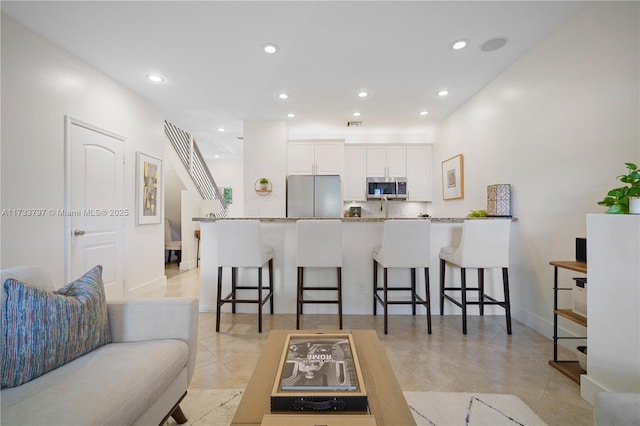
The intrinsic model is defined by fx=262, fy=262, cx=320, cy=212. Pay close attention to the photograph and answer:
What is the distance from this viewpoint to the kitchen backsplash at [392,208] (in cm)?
530

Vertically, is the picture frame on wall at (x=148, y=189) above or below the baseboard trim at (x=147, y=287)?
above

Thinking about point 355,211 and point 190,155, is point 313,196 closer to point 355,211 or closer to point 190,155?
point 355,211

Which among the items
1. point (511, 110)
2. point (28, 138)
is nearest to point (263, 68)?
point (28, 138)

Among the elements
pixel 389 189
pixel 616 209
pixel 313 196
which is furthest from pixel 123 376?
pixel 389 189

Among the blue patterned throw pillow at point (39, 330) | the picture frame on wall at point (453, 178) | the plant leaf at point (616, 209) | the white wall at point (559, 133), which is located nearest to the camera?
the blue patterned throw pillow at point (39, 330)

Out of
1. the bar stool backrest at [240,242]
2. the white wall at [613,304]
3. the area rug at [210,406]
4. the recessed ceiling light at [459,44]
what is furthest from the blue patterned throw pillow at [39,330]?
the recessed ceiling light at [459,44]

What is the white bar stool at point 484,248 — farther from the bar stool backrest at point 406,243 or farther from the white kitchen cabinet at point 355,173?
the white kitchen cabinet at point 355,173

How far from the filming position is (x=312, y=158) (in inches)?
196

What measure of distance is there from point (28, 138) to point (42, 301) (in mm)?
2086

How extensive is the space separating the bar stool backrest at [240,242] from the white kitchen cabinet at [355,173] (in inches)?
118

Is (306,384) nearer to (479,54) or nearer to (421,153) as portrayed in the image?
(479,54)

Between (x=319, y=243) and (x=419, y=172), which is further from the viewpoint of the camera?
(x=419, y=172)

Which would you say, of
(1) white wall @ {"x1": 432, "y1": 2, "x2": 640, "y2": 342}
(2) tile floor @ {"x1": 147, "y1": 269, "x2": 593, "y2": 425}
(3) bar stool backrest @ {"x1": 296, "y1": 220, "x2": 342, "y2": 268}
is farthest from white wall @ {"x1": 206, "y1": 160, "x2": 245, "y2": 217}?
(1) white wall @ {"x1": 432, "y1": 2, "x2": 640, "y2": 342}

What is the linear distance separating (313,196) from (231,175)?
4705 millimetres
